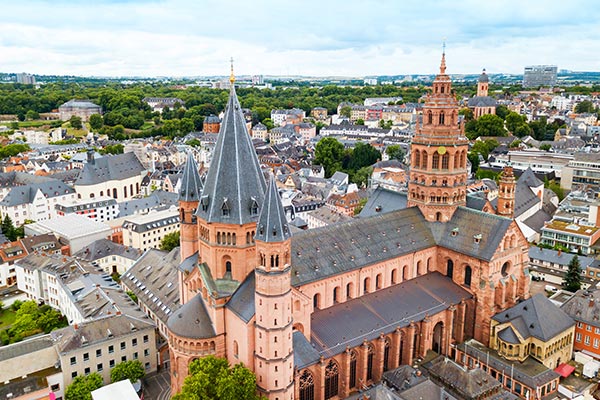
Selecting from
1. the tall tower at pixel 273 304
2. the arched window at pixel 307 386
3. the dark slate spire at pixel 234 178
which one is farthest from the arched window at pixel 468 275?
the dark slate spire at pixel 234 178

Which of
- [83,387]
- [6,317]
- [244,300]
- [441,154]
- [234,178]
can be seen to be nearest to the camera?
[244,300]

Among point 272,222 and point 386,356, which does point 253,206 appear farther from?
point 386,356

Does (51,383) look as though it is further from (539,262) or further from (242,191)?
(539,262)

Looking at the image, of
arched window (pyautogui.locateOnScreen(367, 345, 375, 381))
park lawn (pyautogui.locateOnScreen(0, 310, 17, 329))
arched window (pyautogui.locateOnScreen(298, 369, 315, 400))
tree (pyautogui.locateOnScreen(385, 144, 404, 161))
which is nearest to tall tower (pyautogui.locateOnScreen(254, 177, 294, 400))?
arched window (pyautogui.locateOnScreen(298, 369, 315, 400))

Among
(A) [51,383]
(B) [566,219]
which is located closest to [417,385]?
(A) [51,383]

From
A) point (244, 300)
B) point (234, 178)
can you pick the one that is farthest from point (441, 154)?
point (244, 300)

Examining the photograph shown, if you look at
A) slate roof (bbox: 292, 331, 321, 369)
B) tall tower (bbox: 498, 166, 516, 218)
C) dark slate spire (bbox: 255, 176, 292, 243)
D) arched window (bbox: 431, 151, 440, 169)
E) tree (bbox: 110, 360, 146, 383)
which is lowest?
tree (bbox: 110, 360, 146, 383)

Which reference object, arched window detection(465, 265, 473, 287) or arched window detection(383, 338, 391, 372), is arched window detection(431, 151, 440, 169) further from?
arched window detection(383, 338, 391, 372)
